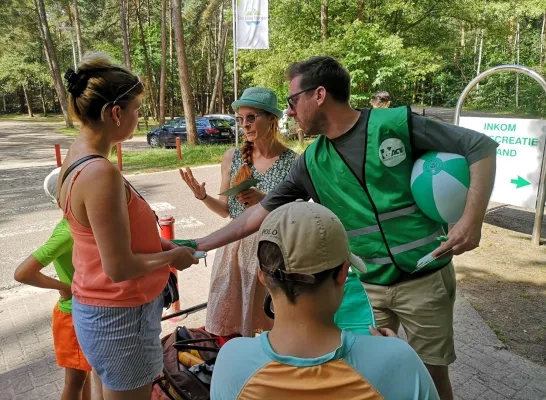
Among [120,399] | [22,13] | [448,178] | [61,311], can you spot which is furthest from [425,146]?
[22,13]

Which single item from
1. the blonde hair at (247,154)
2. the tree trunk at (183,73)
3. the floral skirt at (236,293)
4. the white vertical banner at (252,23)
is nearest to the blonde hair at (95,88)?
the blonde hair at (247,154)

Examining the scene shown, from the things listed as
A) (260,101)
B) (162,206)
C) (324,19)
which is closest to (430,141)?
(260,101)

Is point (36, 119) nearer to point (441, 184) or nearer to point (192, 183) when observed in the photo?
point (192, 183)

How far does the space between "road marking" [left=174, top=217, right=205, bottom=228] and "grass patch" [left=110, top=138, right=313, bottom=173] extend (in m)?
6.10

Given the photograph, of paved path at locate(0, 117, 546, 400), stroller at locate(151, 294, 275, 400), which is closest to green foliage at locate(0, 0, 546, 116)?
stroller at locate(151, 294, 275, 400)

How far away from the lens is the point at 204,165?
1511 cm

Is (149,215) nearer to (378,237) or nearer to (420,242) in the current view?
(378,237)

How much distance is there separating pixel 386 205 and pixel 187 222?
21.0 feet

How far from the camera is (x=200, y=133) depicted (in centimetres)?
2042

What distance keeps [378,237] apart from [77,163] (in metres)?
1.42

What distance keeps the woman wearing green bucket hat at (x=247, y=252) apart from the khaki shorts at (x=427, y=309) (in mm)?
1014

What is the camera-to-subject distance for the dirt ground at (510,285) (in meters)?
3.99

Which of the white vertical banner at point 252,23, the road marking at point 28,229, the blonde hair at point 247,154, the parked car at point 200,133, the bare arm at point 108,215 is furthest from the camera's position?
the parked car at point 200,133

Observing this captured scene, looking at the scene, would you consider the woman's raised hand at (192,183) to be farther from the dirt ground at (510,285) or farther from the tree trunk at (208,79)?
the tree trunk at (208,79)
